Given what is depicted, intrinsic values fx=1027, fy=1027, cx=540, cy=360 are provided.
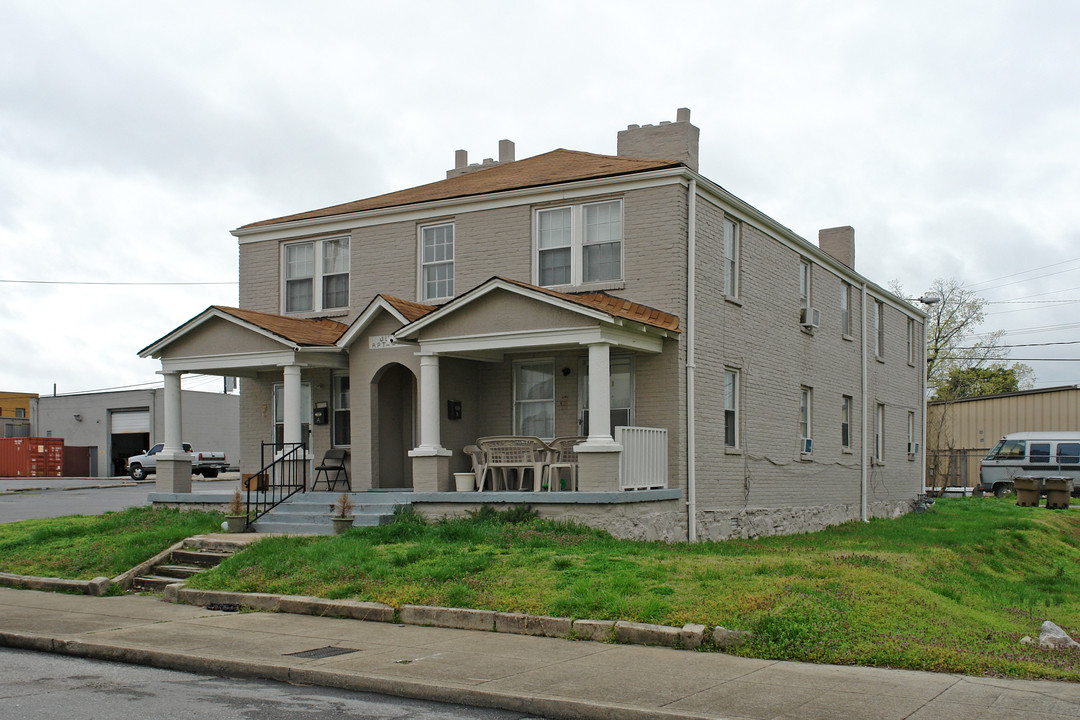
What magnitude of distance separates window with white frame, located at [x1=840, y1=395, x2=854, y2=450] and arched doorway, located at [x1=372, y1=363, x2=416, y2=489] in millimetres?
11305

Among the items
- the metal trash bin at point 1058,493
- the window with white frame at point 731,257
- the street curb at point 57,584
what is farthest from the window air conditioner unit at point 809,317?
the street curb at point 57,584

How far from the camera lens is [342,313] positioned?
20.7 metres

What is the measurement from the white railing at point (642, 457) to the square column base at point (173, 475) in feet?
28.4

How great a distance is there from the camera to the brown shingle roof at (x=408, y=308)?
1778cm

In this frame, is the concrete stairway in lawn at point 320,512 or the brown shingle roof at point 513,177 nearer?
the concrete stairway in lawn at point 320,512

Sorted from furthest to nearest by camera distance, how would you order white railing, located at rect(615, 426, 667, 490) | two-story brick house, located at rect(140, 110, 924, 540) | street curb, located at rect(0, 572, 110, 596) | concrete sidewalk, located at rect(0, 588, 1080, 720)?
two-story brick house, located at rect(140, 110, 924, 540), white railing, located at rect(615, 426, 667, 490), street curb, located at rect(0, 572, 110, 596), concrete sidewalk, located at rect(0, 588, 1080, 720)

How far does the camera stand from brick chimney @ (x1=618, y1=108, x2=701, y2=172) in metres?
19.9

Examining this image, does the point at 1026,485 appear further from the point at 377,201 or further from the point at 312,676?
the point at 312,676

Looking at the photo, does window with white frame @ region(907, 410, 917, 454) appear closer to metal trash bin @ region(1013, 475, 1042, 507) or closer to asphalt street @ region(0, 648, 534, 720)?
metal trash bin @ region(1013, 475, 1042, 507)

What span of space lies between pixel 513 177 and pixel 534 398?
14.9 feet

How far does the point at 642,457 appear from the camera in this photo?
16.5m

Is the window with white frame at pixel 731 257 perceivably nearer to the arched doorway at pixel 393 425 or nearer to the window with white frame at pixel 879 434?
the arched doorway at pixel 393 425

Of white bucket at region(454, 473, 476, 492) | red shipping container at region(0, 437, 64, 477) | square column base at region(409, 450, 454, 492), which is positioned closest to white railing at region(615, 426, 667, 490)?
white bucket at region(454, 473, 476, 492)

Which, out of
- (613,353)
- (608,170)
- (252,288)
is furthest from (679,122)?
(252,288)
